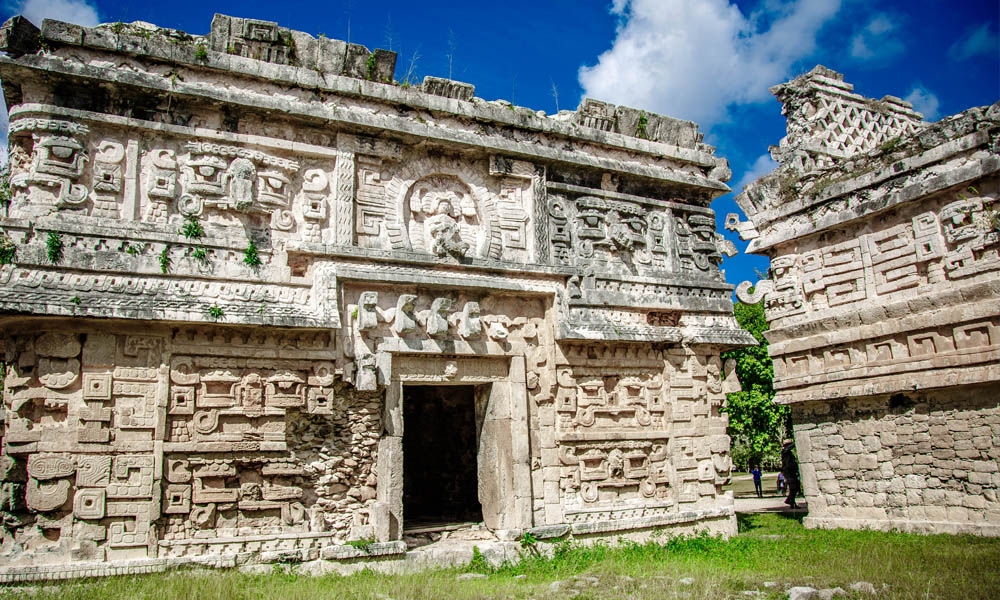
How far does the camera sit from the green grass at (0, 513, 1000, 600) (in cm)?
656

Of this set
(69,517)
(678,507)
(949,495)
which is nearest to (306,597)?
(69,517)

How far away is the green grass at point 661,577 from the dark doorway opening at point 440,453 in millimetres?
3479

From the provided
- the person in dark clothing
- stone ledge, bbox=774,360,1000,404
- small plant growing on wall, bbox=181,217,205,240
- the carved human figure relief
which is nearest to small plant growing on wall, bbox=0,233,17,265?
small plant growing on wall, bbox=181,217,205,240

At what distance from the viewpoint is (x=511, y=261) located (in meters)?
9.62

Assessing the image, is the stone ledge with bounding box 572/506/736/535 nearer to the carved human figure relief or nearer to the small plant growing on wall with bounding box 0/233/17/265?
the carved human figure relief

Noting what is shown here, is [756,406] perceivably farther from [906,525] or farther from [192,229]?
[192,229]

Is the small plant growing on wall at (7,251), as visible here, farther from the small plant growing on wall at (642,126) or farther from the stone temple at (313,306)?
the small plant growing on wall at (642,126)

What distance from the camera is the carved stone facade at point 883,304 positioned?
32.0 feet

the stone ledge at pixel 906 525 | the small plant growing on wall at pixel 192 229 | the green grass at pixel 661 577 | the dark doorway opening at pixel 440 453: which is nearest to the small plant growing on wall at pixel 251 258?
the small plant growing on wall at pixel 192 229

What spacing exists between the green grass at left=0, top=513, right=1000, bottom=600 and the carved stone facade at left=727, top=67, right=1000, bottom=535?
3.78ft

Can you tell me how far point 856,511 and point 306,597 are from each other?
852 centimetres

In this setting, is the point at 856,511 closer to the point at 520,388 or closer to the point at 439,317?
the point at 520,388

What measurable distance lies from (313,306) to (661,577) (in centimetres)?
484

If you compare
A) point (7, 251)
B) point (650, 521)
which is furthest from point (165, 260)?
point (650, 521)
